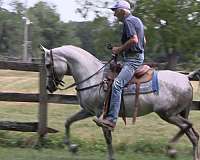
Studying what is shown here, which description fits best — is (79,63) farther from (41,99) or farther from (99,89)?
(41,99)

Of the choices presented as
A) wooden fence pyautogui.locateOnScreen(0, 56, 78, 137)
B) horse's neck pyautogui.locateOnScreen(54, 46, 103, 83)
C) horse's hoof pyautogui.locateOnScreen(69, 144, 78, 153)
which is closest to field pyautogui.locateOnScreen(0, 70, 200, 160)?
horse's hoof pyautogui.locateOnScreen(69, 144, 78, 153)

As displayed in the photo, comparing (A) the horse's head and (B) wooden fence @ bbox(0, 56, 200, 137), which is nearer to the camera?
(A) the horse's head

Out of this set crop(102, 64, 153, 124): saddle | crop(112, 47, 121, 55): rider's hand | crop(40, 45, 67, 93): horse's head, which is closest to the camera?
crop(112, 47, 121, 55): rider's hand

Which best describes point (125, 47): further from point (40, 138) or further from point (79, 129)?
point (79, 129)

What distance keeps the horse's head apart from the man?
97 cm

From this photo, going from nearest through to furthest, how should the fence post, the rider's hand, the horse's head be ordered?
the rider's hand → the horse's head → the fence post

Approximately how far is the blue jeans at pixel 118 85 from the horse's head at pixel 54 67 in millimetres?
1027

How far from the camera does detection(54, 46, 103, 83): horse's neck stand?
27.8 ft

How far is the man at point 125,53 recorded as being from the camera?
26.0ft

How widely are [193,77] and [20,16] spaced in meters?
74.8

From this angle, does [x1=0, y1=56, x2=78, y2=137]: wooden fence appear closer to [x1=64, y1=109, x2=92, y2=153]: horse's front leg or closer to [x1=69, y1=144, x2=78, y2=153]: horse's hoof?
[x1=64, y1=109, x2=92, y2=153]: horse's front leg

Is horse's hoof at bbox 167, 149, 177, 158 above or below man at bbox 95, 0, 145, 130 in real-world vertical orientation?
below

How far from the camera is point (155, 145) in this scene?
9.72m

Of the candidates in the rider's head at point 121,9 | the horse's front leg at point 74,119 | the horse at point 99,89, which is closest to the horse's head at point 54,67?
the horse at point 99,89
